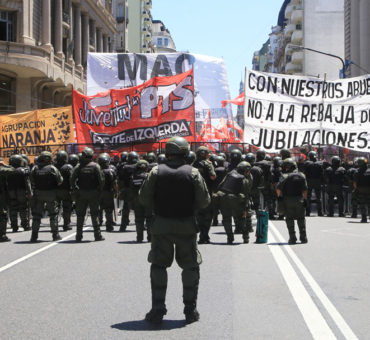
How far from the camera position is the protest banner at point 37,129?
2273 cm

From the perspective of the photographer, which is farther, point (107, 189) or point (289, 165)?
point (107, 189)

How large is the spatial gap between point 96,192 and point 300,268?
5.41 m

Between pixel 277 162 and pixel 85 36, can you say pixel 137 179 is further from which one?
pixel 85 36

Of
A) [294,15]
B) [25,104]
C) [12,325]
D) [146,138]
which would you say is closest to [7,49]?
[25,104]

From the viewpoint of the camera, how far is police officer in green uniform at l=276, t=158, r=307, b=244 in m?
13.4

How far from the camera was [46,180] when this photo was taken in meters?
14.1

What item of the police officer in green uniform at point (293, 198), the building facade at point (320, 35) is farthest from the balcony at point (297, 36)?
the police officer in green uniform at point (293, 198)

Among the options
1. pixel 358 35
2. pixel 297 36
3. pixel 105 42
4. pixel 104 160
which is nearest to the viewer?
pixel 104 160

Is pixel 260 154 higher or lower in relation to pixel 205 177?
higher

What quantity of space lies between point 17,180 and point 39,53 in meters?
24.9

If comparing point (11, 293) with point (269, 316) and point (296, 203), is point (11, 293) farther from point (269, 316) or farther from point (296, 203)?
point (296, 203)

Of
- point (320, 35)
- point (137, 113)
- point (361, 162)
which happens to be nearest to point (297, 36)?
point (320, 35)

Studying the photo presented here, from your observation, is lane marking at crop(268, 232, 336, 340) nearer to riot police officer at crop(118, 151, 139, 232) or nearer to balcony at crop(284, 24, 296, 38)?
riot police officer at crop(118, 151, 139, 232)

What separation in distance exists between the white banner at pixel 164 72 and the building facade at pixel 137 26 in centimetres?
9402
